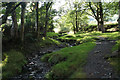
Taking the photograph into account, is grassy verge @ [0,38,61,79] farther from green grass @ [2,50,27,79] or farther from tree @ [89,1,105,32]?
tree @ [89,1,105,32]

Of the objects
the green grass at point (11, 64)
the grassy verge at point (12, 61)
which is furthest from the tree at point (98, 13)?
the green grass at point (11, 64)

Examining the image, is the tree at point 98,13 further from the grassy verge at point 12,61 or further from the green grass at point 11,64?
the green grass at point 11,64

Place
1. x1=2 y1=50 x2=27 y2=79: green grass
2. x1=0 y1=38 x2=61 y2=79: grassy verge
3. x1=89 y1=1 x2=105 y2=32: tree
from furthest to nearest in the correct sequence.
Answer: x1=89 y1=1 x2=105 y2=32: tree
x1=0 y1=38 x2=61 y2=79: grassy verge
x1=2 y1=50 x2=27 y2=79: green grass

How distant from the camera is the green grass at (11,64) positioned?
945cm

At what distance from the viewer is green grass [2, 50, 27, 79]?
9452mm

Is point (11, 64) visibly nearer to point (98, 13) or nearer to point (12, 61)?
point (12, 61)

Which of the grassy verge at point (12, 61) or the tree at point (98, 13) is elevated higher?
the tree at point (98, 13)

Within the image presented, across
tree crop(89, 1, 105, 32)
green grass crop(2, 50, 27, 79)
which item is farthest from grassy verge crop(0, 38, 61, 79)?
tree crop(89, 1, 105, 32)

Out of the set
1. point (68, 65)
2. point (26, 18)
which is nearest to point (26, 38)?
point (26, 18)

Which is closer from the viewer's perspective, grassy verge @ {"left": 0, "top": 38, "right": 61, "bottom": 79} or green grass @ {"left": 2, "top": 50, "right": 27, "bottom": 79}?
green grass @ {"left": 2, "top": 50, "right": 27, "bottom": 79}

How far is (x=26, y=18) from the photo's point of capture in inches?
970

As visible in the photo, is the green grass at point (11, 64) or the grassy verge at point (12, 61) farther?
the grassy verge at point (12, 61)

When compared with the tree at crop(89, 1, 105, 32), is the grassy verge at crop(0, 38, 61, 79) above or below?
below

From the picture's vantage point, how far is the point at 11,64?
1090cm
